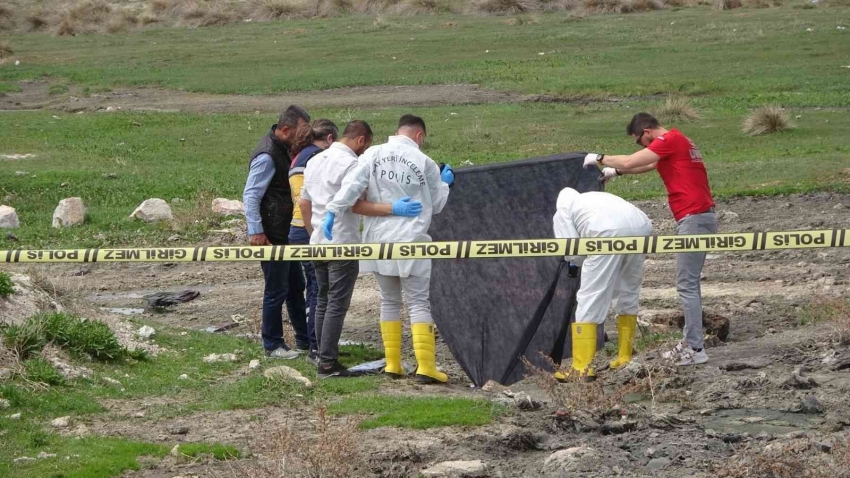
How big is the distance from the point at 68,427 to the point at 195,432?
73 centimetres

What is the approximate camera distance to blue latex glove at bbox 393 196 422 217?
345 inches

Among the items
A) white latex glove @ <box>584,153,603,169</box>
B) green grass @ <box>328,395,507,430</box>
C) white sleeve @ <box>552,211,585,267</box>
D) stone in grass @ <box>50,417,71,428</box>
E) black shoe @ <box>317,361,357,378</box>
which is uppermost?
white latex glove @ <box>584,153,603,169</box>

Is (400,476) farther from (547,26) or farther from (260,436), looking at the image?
(547,26)

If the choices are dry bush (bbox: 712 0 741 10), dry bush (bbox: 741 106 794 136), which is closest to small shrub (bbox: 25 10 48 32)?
dry bush (bbox: 712 0 741 10)

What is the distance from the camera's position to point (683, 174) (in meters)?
9.04

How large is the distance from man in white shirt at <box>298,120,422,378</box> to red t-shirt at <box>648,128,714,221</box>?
2.07 meters

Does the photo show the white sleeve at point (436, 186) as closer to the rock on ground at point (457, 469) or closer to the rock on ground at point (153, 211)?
the rock on ground at point (457, 469)

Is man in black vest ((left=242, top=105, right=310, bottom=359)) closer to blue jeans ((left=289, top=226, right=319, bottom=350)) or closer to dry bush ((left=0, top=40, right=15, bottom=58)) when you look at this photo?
→ blue jeans ((left=289, top=226, right=319, bottom=350))

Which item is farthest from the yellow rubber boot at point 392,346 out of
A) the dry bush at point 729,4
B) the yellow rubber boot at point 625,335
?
the dry bush at point 729,4

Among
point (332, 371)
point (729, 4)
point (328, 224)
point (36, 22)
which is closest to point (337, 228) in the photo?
point (328, 224)

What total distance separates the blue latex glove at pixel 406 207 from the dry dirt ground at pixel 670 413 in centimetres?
115

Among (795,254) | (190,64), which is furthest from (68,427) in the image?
(190,64)

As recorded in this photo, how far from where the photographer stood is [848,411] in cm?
738

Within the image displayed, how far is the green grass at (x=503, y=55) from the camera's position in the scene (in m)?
27.8
